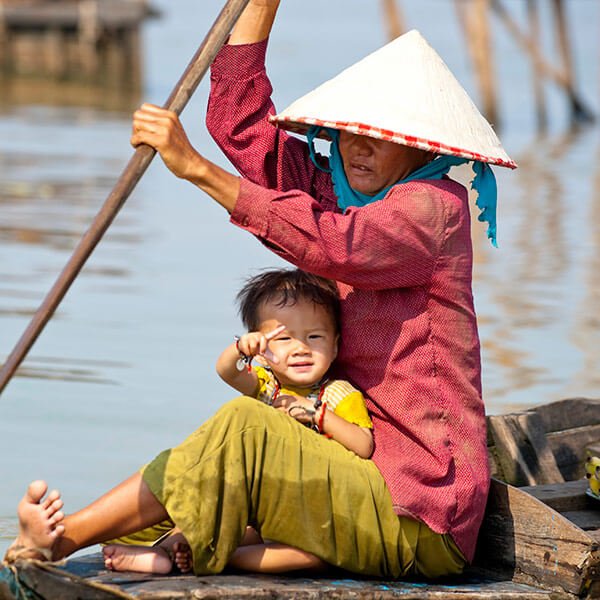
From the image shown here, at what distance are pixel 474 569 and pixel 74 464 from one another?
6.61 ft

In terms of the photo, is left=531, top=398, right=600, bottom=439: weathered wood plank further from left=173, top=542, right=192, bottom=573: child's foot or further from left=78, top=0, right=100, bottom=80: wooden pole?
left=78, top=0, right=100, bottom=80: wooden pole

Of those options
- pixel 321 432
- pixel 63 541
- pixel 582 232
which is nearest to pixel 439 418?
pixel 321 432

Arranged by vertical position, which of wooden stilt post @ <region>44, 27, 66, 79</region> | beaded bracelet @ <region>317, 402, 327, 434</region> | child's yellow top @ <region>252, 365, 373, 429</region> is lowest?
beaded bracelet @ <region>317, 402, 327, 434</region>

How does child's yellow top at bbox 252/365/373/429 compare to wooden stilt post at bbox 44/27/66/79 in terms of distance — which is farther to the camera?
wooden stilt post at bbox 44/27/66/79

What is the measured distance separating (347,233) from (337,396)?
41cm

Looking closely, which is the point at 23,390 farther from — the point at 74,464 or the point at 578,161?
the point at 578,161

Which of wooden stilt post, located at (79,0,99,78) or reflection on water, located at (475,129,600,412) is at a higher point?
wooden stilt post, located at (79,0,99,78)

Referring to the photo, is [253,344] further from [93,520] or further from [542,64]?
[542,64]

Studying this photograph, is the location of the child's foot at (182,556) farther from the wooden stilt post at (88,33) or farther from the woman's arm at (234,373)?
the wooden stilt post at (88,33)

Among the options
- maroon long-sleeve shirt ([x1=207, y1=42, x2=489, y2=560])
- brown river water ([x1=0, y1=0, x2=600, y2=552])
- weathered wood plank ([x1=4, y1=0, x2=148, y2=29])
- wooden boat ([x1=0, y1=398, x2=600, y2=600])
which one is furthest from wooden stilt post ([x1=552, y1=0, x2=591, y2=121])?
maroon long-sleeve shirt ([x1=207, y1=42, x2=489, y2=560])

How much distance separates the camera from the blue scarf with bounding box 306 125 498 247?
138 inches

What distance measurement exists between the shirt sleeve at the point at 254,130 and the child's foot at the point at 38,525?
1.12 metres

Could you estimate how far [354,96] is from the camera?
3.52 metres

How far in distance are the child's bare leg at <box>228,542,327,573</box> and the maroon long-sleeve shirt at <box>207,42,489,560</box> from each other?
0.82 ft
